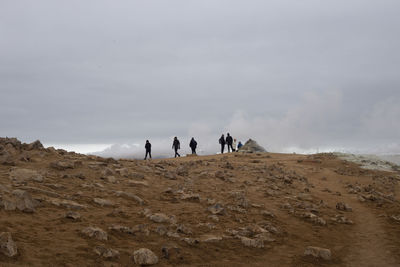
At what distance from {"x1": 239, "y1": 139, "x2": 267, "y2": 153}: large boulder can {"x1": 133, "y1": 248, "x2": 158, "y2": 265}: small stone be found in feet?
107

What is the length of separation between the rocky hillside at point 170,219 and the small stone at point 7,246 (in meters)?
0.02

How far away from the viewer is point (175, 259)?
7660 millimetres

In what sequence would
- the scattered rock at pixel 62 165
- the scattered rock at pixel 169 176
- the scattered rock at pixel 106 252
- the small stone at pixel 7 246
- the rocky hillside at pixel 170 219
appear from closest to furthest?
1. the small stone at pixel 7 246
2. the scattered rock at pixel 106 252
3. the rocky hillside at pixel 170 219
4. the scattered rock at pixel 62 165
5. the scattered rock at pixel 169 176

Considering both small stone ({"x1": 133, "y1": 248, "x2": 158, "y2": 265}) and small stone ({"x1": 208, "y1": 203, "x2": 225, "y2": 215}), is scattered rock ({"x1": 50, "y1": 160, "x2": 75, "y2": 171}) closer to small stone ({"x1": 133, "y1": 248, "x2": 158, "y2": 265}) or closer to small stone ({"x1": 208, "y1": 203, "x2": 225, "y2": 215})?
small stone ({"x1": 208, "y1": 203, "x2": 225, "y2": 215})

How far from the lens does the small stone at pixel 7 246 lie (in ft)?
20.3

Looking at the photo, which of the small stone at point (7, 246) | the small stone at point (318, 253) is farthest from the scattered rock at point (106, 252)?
the small stone at point (318, 253)

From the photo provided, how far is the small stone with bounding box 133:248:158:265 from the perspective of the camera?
714cm

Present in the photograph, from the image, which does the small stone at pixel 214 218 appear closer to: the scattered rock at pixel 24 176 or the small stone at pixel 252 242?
the small stone at pixel 252 242

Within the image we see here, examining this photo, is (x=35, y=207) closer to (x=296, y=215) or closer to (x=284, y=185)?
(x=296, y=215)

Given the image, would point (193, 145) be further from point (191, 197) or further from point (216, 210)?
point (216, 210)

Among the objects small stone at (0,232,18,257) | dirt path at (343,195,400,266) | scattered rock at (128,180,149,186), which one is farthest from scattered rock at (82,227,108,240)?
dirt path at (343,195,400,266)

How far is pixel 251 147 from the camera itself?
40969 mm

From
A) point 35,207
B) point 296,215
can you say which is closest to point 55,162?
point 35,207

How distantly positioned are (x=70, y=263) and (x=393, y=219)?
11732 mm
